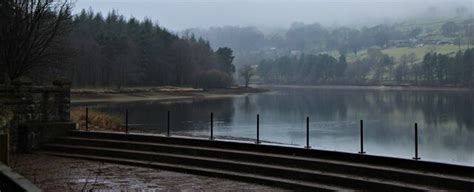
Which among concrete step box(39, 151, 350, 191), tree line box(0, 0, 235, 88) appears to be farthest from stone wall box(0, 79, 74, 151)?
tree line box(0, 0, 235, 88)

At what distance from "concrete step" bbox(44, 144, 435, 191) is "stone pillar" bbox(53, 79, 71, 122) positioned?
1.29 meters

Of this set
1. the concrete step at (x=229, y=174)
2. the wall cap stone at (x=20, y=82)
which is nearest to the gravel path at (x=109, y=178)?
the concrete step at (x=229, y=174)

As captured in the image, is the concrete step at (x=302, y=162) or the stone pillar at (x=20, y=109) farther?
the stone pillar at (x=20, y=109)

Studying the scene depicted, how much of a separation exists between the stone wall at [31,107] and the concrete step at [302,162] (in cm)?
94

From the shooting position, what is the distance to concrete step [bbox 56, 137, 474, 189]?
10016 mm

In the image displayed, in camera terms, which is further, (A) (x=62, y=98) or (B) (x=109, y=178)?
(A) (x=62, y=98)

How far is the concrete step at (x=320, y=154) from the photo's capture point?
A: 33.8 ft

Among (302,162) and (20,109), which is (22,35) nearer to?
(20,109)

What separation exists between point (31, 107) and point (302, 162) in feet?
28.9

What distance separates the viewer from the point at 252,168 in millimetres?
12211

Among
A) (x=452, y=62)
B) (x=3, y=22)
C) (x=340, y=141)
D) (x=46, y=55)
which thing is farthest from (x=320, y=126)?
(x=452, y=62)

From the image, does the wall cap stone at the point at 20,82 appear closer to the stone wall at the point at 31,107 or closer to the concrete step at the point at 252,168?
the stone wall at the point at 31,107

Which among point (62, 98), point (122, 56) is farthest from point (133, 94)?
point (62, 98)

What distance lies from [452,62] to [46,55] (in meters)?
137
